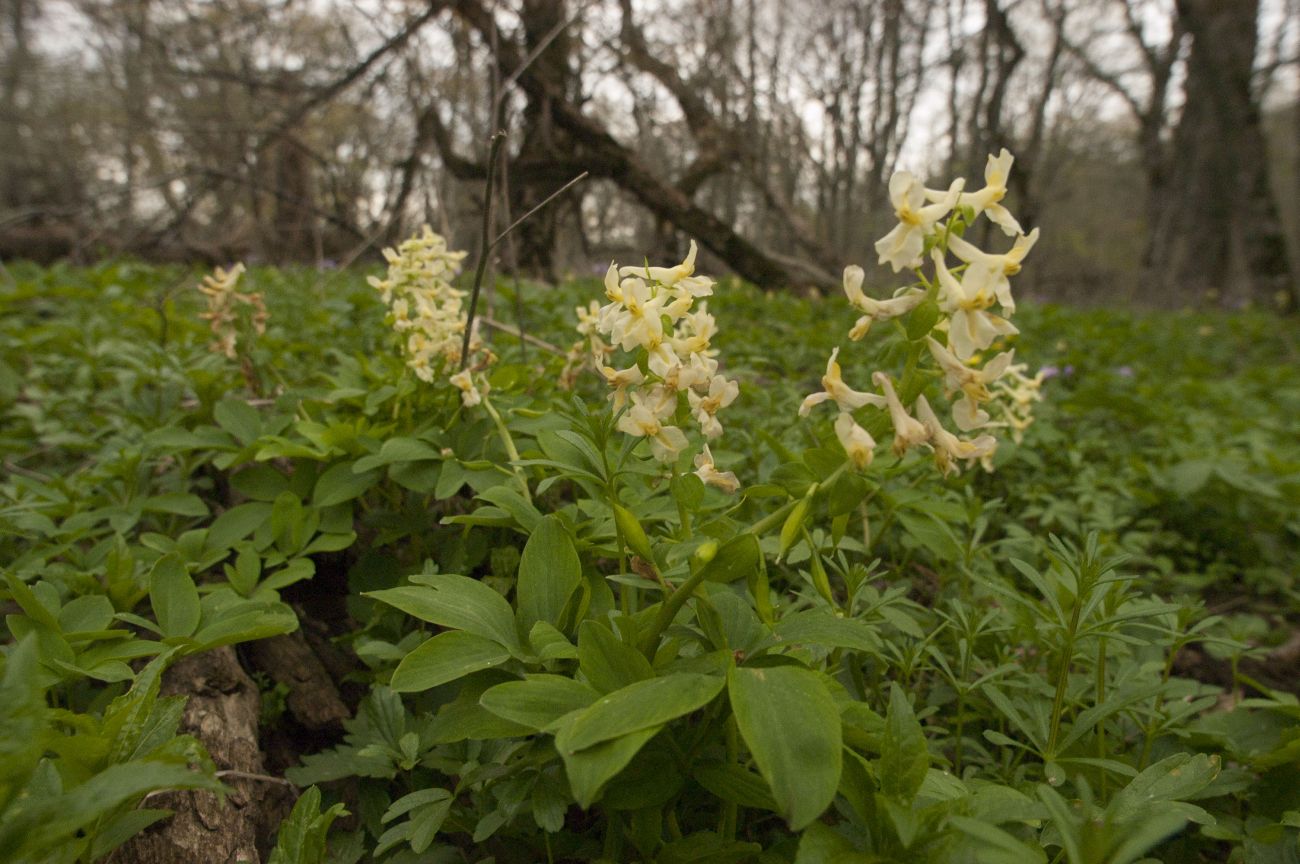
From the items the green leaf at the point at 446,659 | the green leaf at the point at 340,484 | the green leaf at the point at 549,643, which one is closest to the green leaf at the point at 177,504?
the green leaf at the point at 340,484

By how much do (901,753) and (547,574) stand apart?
0.60m

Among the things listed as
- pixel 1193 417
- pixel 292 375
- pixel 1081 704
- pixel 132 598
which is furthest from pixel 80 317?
pixel 1193 417

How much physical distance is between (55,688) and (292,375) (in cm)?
183

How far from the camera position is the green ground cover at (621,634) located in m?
0.92

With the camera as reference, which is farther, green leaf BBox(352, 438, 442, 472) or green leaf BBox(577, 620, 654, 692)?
green leaf BBox(352, 438, 442, 472)

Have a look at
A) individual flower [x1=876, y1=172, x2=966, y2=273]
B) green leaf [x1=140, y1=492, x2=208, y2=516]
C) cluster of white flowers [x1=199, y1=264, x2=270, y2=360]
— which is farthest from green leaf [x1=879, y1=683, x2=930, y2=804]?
cluster of white flowers [x1=199, y1=264, x2=270, y2=360]

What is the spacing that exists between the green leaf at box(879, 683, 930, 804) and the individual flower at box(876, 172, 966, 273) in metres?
0.59

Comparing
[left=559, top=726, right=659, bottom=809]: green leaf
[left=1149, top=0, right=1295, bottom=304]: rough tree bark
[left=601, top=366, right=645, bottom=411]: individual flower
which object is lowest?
[left=559, top=726, right=659, bottom=809]: green leaf

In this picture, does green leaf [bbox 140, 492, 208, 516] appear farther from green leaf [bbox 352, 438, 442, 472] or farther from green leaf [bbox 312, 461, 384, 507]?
green leaf [bbox 352, 438, 442, 472]

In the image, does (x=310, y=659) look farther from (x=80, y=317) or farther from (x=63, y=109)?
(x=63, y=109)

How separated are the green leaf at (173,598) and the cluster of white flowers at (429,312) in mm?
728

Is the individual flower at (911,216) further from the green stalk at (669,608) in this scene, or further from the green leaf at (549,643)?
the green leaf at (549,643)

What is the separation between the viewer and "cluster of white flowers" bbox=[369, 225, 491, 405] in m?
1.96

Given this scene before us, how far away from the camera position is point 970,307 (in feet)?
3.06
